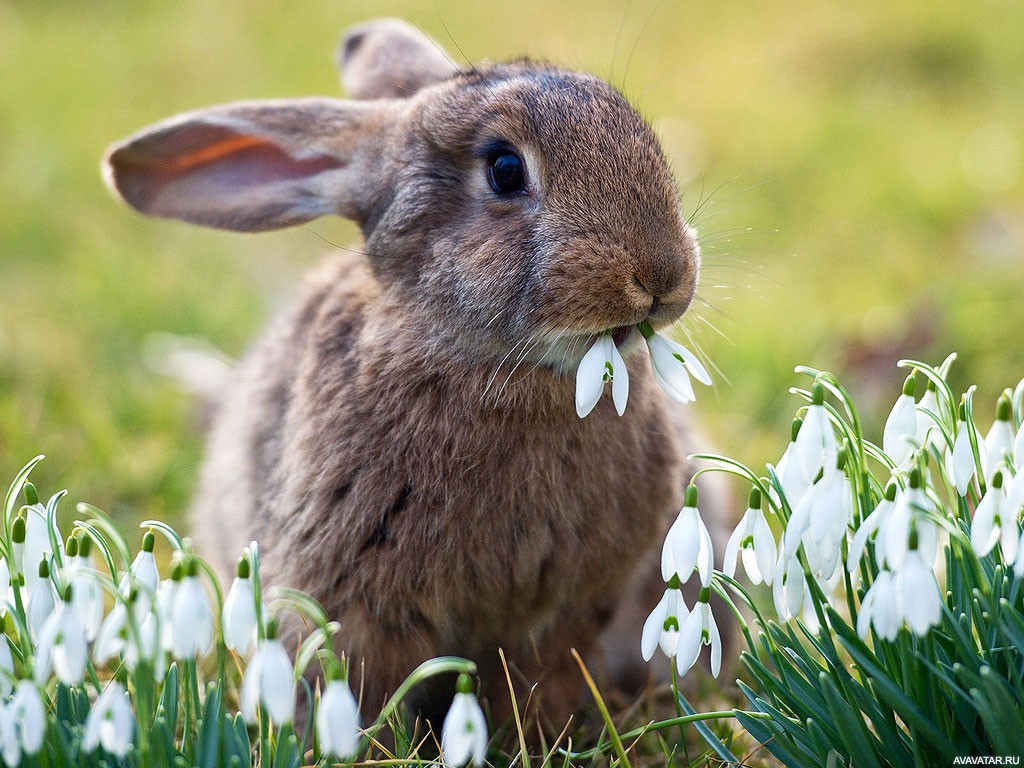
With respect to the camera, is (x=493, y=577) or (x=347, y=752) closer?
(x=347, y=752)

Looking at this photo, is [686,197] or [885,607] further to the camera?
[686,197]

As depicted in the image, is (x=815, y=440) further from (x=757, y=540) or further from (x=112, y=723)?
(x=112, y=723)

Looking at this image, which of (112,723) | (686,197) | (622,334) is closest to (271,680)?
(112,723)

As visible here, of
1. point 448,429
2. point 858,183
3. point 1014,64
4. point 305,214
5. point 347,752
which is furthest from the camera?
point 1014,64

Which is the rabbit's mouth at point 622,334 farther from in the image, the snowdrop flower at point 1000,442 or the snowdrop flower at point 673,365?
the snowdrop flower at point 1000,442

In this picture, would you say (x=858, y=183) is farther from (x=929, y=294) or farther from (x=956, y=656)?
(x=956, y=656)

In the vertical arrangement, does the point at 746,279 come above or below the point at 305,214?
below


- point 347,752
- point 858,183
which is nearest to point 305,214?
point 347,752
